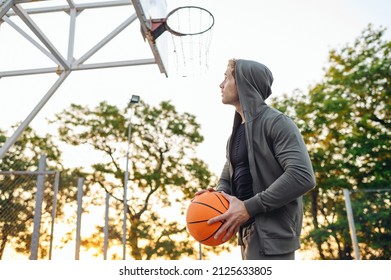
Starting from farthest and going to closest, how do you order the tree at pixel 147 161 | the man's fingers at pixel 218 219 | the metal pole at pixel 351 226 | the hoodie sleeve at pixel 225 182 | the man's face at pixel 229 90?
the tree at pixel 147 161 → the metal pole at pixel 351 226 → the hoodie sleeve at pixel 225 182 → the man's face at pixel 229 90 → the man's fingers at pixel 218 219

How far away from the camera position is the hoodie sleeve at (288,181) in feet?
5.45

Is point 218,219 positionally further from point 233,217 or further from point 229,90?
point 229,90

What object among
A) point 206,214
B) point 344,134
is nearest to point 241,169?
point 206,214

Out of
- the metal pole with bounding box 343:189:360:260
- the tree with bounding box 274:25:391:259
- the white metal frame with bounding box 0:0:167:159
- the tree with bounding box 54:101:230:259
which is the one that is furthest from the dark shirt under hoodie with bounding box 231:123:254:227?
the tree with bounding box 54:101:230:259

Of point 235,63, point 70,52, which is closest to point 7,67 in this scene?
point 70,52

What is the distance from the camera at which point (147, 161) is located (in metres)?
19.3

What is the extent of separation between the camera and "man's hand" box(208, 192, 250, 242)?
67.7 inches

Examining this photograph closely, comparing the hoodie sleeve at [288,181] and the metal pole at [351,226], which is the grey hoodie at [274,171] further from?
the metal pole at [351,226]

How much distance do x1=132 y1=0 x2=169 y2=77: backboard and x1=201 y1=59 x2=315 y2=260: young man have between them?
2.60m

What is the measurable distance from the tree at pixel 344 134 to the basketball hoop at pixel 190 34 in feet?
31.4

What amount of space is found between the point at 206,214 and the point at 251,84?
2.55ft

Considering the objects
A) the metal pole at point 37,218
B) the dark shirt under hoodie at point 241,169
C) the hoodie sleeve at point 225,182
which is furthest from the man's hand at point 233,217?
the metal pole at point 37,218

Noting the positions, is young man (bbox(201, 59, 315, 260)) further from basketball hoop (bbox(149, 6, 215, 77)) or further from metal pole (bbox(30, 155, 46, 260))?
metal pole (bbox(30, 155, 46, 260))

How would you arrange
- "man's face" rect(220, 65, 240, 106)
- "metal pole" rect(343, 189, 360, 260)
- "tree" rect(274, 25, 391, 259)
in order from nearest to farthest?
"man's face" rect(220, 65, 240, 106), "metal pole" rect(343, 189, 360, 260), "tree" rect(274, 25, 391, 259)
